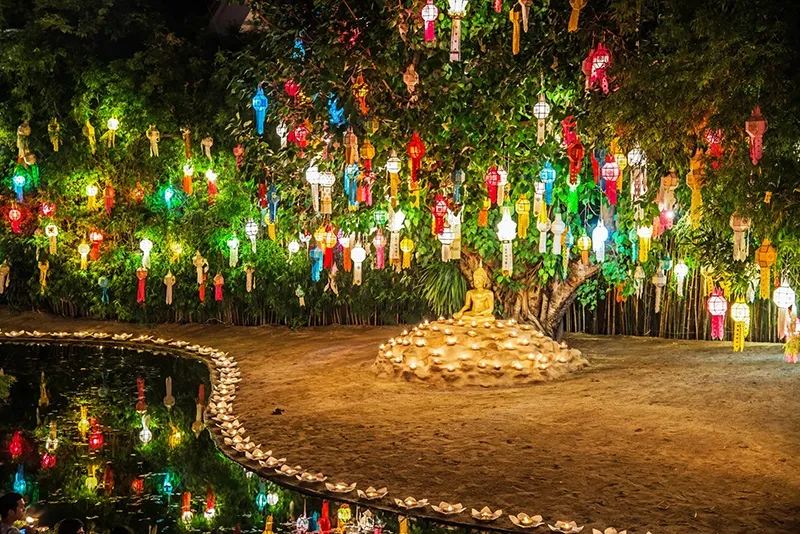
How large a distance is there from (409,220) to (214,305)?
5.50 m

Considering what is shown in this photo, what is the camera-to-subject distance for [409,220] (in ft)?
30.0

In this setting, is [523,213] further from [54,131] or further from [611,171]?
[54,131]

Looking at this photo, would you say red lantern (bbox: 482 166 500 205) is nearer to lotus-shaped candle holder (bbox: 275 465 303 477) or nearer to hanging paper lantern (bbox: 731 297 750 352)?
hanging paper lantern (bbox: 731 297 750 352)

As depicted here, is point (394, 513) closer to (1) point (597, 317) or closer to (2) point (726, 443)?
(2) point (726, 443)

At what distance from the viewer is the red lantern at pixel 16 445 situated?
6.89 metres

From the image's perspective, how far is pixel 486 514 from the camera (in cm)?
509

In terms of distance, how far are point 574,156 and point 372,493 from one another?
3.59m

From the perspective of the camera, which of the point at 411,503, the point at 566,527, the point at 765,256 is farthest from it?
the point at 765,256

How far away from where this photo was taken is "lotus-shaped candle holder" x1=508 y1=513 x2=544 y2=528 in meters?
4.97

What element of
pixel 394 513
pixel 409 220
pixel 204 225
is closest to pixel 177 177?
pixel 204 225

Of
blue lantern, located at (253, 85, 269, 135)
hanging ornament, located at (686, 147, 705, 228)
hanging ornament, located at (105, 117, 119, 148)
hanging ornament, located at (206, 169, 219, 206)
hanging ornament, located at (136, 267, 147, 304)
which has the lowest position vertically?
hanging ornament, located at (136, 267, 147, 304)

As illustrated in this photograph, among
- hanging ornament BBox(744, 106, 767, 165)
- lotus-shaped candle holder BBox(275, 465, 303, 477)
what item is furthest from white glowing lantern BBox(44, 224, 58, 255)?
hanging ornament BBox(744, 106, 767, 165)

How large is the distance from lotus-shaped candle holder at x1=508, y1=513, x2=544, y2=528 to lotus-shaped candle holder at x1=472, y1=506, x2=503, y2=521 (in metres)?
0.08

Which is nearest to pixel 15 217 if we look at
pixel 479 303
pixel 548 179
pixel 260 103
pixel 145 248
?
pixel 145 248
